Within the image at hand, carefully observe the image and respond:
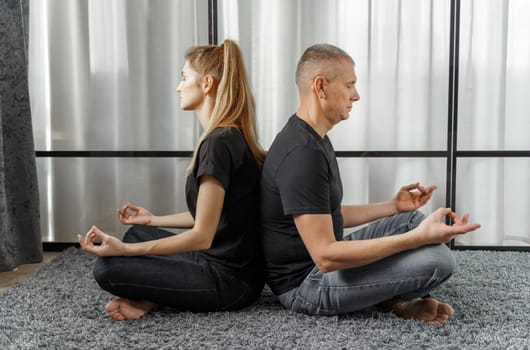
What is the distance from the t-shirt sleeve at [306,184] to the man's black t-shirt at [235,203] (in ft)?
0.67

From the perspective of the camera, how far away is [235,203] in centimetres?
208

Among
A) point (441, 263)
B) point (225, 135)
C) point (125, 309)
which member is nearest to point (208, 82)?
point (225, 135)

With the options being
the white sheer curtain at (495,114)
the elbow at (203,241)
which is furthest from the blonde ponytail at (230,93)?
the white sheer curtain at (495,114)

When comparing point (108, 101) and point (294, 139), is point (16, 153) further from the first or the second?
point (294, 139)

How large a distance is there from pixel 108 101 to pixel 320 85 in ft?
5.56

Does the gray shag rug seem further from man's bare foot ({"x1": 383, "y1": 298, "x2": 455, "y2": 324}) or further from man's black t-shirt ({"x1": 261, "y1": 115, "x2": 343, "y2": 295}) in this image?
man's black t-shirt ({"x1": 261, "y1": 115, "x2": 343, "y2": 295})

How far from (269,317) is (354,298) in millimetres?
316

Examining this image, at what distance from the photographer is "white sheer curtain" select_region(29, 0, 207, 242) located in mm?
3305

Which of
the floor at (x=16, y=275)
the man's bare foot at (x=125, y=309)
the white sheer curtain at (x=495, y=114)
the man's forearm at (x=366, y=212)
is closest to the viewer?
the man's bare foot at (x=125, y=309)

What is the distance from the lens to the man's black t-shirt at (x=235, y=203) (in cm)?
204

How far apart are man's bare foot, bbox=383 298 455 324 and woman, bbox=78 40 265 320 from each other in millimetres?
490

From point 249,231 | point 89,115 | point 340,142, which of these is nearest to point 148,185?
point 89,115

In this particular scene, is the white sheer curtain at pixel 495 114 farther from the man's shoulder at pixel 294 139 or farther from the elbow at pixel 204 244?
the elbow at pixel 204 244

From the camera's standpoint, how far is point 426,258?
6.13 feet
